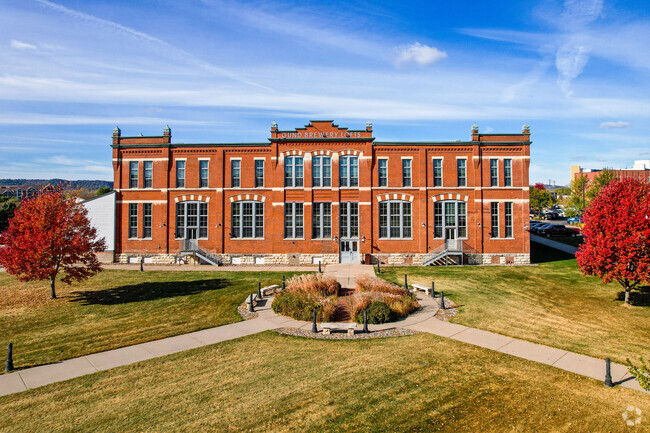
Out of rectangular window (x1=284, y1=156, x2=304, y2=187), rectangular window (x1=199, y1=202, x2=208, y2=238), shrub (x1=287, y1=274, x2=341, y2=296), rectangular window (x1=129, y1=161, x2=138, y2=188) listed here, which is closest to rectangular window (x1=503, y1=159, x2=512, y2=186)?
rectangular window (x1=284, y1=156, x2=304, y2=187)

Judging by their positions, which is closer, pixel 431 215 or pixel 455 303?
pixel 455 303

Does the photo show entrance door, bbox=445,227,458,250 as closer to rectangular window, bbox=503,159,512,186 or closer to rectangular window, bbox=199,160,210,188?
rectangular window, bbox=503,159,512,186

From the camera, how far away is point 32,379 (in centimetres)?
1139

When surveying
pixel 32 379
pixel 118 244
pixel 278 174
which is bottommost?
pixel 32 379

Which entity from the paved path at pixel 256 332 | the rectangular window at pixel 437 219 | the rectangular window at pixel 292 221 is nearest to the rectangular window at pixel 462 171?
the rectangular window at pixel 437 219

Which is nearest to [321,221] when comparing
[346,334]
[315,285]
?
[315,285]

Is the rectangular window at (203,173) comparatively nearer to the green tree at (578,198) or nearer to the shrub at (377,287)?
the shrub at (377,287)

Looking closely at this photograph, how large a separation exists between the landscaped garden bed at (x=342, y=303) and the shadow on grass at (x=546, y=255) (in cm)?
2187

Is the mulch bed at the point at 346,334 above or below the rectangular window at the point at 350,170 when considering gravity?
below

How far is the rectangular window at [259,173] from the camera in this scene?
110 feet

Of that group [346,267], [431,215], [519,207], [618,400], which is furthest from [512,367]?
[519,207]

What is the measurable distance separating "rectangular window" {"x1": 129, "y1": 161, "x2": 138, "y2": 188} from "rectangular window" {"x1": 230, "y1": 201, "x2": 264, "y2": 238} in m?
9.76

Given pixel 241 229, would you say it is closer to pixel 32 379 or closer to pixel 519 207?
pixel 32 379

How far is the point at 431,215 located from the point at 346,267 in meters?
9.37
